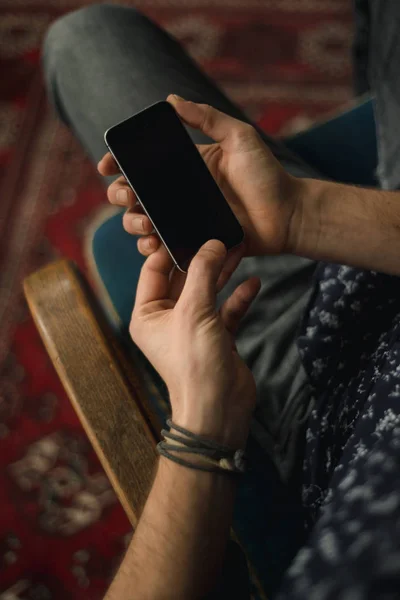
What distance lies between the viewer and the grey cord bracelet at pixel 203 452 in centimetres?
48

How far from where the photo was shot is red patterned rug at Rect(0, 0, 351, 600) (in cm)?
97

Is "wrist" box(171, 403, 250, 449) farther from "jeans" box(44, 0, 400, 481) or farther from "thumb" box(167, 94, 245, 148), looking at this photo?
"thumb" box(167, 94, 245, 148)

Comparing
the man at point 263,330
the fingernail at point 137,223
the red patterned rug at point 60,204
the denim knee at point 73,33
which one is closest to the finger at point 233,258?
the man at point 263,330

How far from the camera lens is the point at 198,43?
1.51 meters

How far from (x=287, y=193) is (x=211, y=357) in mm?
228

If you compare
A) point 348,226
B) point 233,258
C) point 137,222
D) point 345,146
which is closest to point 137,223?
point 137,222

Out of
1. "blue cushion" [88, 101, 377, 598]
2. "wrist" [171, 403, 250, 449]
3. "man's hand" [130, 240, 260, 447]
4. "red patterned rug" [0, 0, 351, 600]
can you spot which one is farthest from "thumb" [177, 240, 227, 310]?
"red patterned rug" [0, 0, 351, 600]

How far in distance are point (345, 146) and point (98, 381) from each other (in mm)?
557

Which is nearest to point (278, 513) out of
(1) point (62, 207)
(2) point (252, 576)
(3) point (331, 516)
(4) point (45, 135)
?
(2) point (252, 576)

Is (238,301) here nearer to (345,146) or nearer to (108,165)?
(108,165)

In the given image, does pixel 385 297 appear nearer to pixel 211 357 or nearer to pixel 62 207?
pixel 211 357

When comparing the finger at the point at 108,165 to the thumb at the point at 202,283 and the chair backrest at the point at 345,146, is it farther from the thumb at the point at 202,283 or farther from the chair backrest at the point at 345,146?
the chair backrest at the point at 345,146

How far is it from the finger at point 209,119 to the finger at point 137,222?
12cm

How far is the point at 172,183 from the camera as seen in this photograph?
1.99 feet
